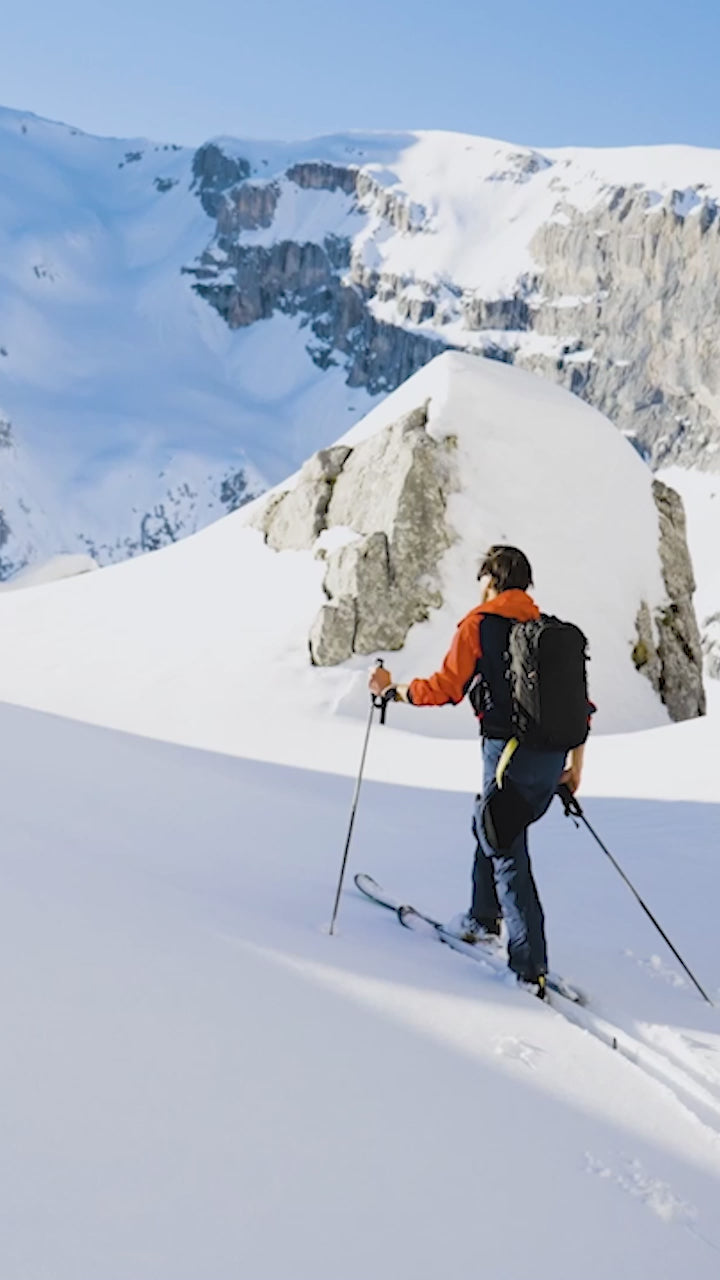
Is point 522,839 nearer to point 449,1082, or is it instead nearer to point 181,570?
point 449,1082

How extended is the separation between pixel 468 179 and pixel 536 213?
19.6 meters

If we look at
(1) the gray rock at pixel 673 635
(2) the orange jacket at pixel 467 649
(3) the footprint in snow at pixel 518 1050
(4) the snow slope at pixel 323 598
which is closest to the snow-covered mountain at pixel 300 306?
(4) the snow slope at pixel 323 598

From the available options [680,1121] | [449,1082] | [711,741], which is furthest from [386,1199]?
[711,741]

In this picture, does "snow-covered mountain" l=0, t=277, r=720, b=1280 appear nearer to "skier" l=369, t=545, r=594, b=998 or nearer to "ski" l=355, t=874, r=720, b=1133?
"ski" l=355, t=874, r=720, b=1133

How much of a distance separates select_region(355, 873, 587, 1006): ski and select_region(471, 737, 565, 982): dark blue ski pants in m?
0.15

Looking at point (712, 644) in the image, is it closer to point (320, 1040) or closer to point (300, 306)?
point (320, 1040)

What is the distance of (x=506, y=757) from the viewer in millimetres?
4566

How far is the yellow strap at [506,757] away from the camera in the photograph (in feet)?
15.0

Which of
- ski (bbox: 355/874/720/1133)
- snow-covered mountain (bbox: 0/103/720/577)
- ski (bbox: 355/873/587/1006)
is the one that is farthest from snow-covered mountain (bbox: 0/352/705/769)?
snow-covered mountain (bbox: 0/103/720/577)

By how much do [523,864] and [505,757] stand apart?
530 millimetres

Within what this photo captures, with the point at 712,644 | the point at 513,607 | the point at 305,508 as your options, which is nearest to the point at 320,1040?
the point at 513,607

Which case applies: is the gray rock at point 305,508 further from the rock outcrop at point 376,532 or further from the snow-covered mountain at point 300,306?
the snow-covered mountain at point 300,306

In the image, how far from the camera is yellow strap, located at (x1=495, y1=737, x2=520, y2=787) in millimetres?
4559

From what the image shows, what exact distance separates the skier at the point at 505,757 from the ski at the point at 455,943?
0.14m
